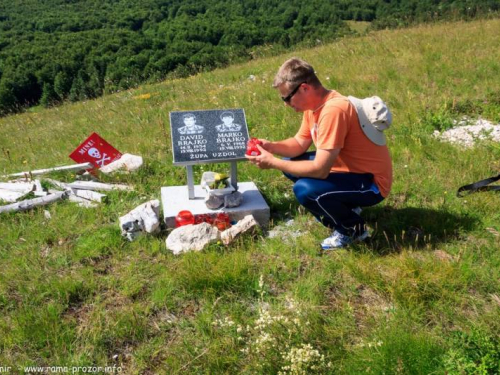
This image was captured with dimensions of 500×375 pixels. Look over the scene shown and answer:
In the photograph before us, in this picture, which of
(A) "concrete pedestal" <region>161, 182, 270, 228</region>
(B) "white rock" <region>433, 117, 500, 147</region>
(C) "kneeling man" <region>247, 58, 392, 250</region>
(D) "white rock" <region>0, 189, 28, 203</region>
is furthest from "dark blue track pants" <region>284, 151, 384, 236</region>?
(D) "white rock" <region>0, 189, 28, 203</region>

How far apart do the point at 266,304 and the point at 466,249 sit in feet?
6.20

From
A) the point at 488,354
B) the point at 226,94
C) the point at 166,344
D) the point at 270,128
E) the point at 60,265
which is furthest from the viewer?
the point at 226,94

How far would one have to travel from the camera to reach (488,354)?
8.03ft

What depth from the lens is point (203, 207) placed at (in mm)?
4625

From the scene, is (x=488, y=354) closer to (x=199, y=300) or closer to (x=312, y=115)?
(x=199, y=300)

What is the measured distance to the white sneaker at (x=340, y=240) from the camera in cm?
396

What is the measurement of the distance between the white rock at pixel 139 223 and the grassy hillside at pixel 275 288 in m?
0.10

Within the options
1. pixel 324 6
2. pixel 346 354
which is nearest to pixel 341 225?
pixel 346 354

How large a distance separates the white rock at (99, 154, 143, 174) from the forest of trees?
27.7 meters

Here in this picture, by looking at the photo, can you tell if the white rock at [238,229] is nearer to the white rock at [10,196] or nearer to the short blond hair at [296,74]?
the short blond hair at [296,74]

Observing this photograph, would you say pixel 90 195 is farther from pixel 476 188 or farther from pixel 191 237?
pixel 476 188

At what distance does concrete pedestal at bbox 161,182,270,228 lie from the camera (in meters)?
4.51

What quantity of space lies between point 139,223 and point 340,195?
204 cm

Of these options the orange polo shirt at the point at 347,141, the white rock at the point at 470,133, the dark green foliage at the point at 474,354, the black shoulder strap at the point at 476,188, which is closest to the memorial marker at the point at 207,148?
the orange polo shirt at the point at 347,141
